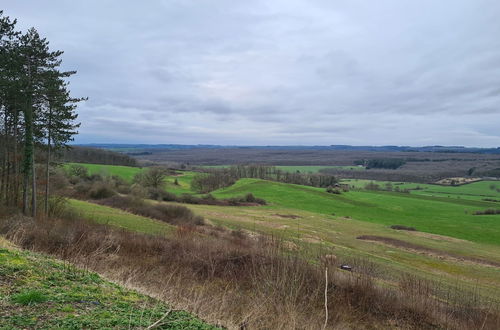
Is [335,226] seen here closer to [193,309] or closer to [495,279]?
[495,279]

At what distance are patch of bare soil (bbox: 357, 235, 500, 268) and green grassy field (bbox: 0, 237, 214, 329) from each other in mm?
34357

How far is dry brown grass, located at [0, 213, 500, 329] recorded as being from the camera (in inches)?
366

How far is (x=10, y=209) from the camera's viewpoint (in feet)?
75.3

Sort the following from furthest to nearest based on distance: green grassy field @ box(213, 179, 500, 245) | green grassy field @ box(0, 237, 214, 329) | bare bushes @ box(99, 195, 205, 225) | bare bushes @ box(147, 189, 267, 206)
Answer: bare bushes @ box(147, 189, 267, 206), green grassy field @ box(213, 179, 500, 245), bare bushes @ box(99, 195, 205, 225), green grassy field @ box(0, 237, 214, 329)

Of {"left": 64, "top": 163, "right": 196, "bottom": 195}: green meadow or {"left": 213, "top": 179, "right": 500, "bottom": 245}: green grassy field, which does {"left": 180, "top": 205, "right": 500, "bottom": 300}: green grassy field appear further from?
{"left": 64, "top": 163, "right": 196, "bottom": 195}: green meadow

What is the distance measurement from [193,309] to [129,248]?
35.6 ft

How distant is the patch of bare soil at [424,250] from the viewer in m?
32.3

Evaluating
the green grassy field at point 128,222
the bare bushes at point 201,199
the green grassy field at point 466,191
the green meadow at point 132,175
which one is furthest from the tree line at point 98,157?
the green grassy field at point 466,191

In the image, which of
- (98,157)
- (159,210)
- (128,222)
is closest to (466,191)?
(159,210)

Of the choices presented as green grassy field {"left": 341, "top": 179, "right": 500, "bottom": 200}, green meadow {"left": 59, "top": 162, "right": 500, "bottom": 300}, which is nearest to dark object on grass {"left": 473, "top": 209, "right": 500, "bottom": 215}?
green meadow {"left": 59, "top": 162, "right": 500, "bottom": 300}

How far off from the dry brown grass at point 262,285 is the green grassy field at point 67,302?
40.7 inches

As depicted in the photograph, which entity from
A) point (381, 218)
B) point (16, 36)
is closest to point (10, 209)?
point (16, 36)

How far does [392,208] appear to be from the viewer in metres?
76.1

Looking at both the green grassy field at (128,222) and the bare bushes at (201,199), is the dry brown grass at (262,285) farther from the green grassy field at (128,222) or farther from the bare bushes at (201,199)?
the bare bushes at (201,199)
